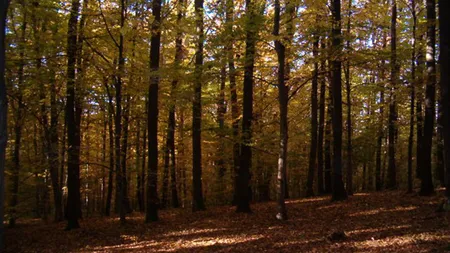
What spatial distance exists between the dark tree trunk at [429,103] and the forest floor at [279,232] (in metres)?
0.71

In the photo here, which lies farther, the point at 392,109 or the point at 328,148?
the point at 328,148

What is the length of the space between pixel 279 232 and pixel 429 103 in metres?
6.83

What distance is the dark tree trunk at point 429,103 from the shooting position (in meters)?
11.9

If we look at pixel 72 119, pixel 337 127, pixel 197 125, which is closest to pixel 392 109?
pixel 337 127

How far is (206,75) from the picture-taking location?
13.9 metres

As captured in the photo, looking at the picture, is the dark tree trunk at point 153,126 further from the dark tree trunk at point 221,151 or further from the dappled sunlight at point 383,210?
the dappled sunlight at point 383,210

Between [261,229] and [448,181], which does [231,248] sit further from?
[448,181]

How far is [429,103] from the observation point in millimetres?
12258

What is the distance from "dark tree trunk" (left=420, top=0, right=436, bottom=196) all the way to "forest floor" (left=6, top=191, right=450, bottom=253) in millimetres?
707

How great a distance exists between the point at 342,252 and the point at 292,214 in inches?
215

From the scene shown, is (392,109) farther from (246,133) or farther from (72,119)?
(72,119)

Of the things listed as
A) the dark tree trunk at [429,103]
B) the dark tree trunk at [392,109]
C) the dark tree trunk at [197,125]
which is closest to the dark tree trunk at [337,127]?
the dark tree trunk at [392,109]

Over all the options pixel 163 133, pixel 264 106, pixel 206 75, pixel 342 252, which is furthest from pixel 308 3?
pixel 163 133

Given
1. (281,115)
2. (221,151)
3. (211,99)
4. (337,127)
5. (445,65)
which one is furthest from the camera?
(221,151)
